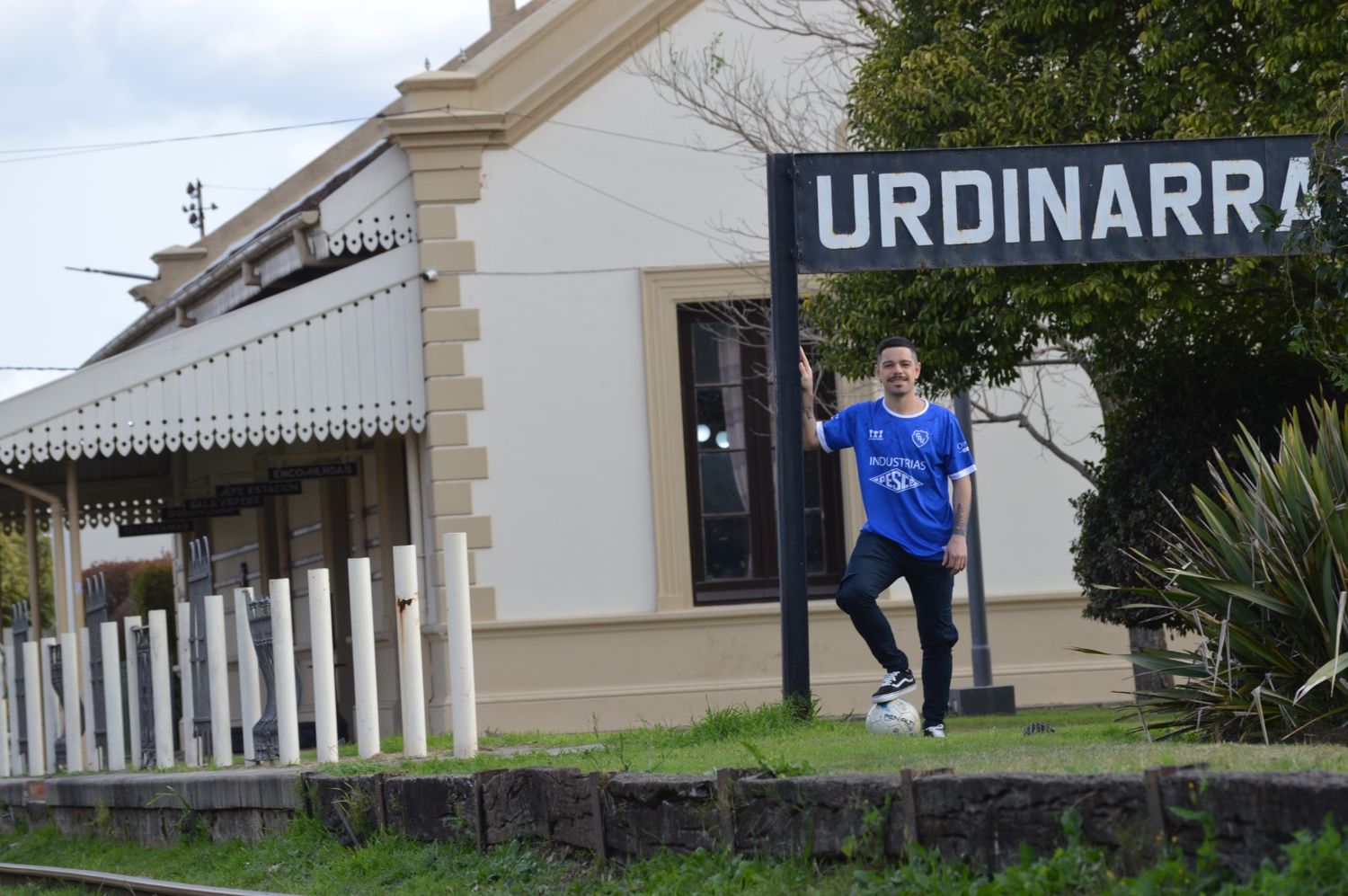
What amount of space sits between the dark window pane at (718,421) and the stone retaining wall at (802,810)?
8681 mm

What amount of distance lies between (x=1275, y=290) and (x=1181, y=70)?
4.99 feet

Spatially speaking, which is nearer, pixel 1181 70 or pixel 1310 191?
pixel 1310 191

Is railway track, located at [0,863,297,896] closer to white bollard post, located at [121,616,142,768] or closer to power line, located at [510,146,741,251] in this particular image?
white bollard post, located at [121,616,142,768]

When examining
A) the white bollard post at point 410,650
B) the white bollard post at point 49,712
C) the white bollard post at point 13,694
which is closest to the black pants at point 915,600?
the white bollard post at point 410,650

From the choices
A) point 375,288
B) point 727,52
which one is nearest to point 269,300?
point 375,288

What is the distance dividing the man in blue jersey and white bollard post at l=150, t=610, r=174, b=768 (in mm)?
5563

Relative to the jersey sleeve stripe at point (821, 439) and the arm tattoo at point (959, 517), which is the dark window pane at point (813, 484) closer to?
the jersey sleeve stripe at point (821, 439)

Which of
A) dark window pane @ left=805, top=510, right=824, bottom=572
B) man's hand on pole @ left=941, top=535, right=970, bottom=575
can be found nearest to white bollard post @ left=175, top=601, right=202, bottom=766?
man's hand on pole @ left=941, top=535, right=970, bottom=575

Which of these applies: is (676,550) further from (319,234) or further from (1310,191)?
(1310,191)

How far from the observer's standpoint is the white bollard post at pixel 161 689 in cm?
1212

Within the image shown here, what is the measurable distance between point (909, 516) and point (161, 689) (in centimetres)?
584

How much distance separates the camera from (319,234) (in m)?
18.0

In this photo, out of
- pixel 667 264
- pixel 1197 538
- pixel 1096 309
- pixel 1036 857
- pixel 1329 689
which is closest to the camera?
pixel 1036 857

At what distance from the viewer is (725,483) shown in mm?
18016
